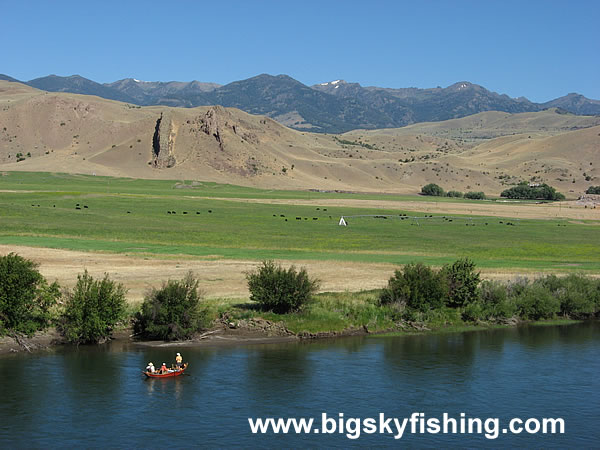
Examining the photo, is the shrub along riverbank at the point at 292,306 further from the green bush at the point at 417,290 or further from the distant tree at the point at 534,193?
the distant tree at the point at 534,193

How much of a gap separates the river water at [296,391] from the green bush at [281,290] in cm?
274

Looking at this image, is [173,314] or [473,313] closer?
A: [173,314]

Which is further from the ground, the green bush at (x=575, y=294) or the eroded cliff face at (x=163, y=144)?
the eroded cliff face at (x=163, y=144)

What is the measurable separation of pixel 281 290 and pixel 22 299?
12.1 metres

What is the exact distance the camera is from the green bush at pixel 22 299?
3338 centimetres

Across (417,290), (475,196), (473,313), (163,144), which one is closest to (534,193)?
(475,196)

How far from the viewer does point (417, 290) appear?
40.4m

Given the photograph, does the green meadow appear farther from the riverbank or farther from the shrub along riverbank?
the riverbank

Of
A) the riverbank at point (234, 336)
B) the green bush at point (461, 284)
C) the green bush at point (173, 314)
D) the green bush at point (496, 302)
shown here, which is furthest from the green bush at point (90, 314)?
the green bush at point (496, 302)

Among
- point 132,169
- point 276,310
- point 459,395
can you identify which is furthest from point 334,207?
point 459,395

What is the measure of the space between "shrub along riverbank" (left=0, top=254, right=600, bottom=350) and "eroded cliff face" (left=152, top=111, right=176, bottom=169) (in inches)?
5483

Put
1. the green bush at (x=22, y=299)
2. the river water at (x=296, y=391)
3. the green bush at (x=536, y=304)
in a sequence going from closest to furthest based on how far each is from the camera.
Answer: the river water at (x=296, y=391)
the green bush at (x=22, y=299)
the green bush at (x=536, y=304)

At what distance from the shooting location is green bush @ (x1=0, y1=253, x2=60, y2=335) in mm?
33378

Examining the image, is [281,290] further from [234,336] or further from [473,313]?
[473,313]
